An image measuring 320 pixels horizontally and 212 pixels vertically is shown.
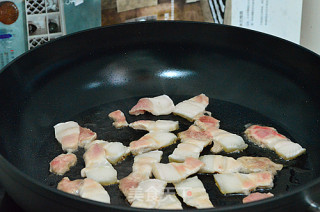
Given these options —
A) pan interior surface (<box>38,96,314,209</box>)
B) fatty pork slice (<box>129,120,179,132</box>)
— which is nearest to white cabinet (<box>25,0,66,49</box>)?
pan interior surface (<box>38,96,314,209</box>)

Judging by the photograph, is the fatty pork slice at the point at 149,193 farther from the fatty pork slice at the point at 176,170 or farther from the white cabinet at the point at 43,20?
the white cabinet at the point at 43,20

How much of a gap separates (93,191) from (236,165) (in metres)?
0.29

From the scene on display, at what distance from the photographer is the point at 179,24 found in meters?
1.26

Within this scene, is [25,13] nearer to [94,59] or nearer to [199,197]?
[94,59]

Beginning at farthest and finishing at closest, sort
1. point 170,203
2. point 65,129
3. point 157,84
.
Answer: point 157,84
point 65,129
point 170,203

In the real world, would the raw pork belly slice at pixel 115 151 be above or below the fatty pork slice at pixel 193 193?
above

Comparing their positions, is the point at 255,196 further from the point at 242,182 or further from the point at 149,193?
the point at 149,193

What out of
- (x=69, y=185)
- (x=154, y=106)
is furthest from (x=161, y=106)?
(x=69, y=185)

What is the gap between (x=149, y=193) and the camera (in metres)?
0.86

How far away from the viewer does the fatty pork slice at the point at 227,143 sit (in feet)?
3.32

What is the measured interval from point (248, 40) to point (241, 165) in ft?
1.33

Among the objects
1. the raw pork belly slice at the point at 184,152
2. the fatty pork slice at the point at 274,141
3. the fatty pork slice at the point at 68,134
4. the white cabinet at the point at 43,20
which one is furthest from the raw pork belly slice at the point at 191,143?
the white cabinet at the point at 43,20

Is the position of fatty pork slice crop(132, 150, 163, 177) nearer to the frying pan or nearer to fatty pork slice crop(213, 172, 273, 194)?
the frying pan

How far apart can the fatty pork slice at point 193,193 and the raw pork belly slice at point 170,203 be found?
0.07 ft
